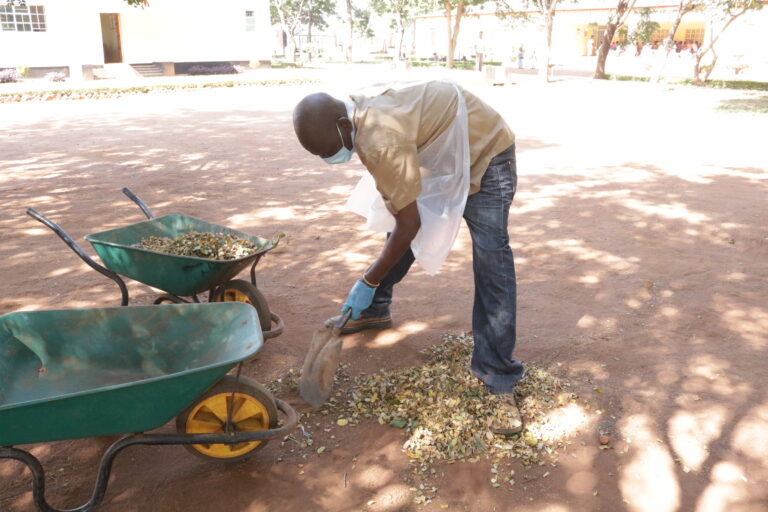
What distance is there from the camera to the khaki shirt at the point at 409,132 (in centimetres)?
247

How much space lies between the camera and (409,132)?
252 centimetres

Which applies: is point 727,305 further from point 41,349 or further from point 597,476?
point 41,349

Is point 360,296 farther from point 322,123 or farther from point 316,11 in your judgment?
point 316,11

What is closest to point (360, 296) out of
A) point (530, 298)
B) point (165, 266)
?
point (165, 266)

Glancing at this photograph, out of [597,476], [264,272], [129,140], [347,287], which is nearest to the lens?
[597,476]

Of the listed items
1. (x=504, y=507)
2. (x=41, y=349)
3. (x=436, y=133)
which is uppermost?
(x=436, y=133)

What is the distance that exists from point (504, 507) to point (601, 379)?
1.14 metres

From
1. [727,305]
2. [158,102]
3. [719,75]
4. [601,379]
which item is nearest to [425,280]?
[601,379]

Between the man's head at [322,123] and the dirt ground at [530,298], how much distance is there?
128 cm

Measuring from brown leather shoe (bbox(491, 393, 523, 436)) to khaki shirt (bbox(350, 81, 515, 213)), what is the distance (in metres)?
0.98

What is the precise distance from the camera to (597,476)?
2596 mm

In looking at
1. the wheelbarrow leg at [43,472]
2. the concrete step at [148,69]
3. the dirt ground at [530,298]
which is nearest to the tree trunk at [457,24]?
the concrete step at [148,69]

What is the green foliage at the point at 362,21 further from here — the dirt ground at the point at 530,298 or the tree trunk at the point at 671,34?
the dirt ground at the point at 530,298

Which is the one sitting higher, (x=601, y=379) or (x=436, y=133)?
(x=436, y=133)
